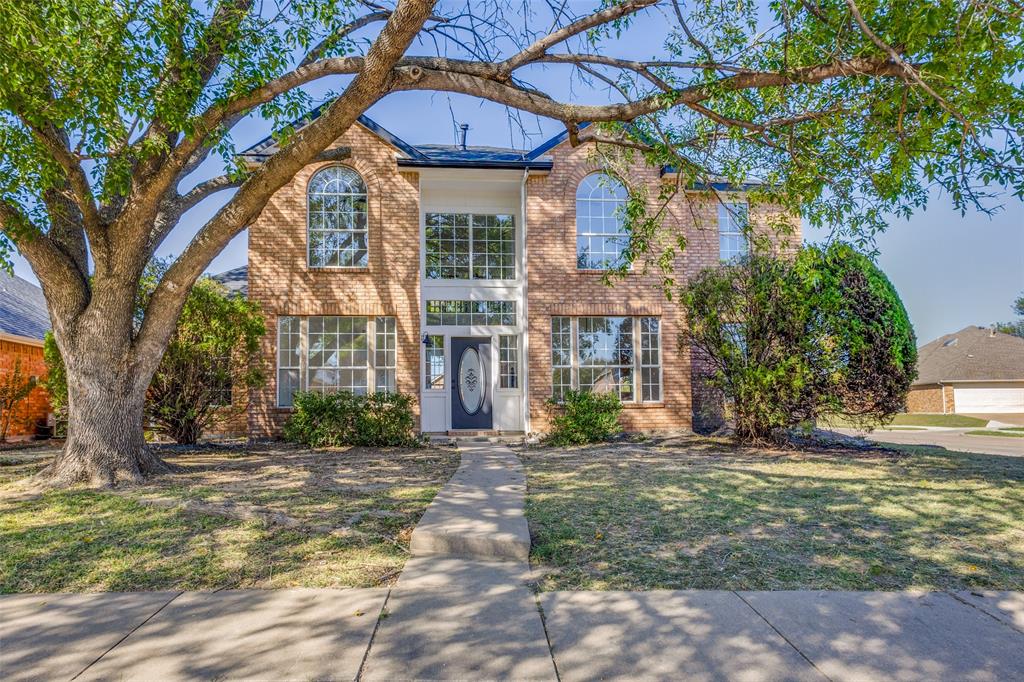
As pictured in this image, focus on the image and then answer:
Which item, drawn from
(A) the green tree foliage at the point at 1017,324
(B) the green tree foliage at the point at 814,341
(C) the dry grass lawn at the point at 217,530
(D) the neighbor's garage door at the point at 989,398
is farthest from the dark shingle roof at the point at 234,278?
(A) the green tree foliage at the point at 1017,324

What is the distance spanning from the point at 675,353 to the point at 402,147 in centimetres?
755

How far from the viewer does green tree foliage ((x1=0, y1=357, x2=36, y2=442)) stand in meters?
11.6

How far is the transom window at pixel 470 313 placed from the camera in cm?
1260

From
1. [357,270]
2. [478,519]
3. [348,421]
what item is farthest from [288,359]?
[478,519]

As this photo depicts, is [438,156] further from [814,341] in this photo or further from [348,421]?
[814,341]

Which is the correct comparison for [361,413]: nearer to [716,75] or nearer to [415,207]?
[415,207]

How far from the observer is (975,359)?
30.3 metres

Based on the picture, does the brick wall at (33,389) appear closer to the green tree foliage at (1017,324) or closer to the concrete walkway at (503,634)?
the concrete walkway at (503,634)

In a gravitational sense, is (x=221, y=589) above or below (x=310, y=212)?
below

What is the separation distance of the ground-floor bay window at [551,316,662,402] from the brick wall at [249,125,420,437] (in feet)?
10.3

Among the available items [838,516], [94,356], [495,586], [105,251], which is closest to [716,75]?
[838,516]

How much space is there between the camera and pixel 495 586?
3533 millimetres

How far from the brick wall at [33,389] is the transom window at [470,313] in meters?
8.49

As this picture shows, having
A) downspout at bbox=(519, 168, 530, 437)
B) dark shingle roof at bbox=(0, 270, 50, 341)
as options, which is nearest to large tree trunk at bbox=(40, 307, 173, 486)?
downspout at bbox=(519, 168, 530, 437)
